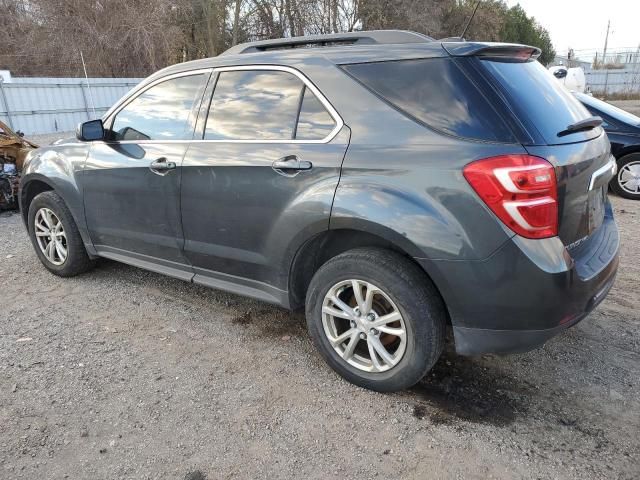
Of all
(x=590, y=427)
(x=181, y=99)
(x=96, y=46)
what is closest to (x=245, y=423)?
(x=590, y=427)

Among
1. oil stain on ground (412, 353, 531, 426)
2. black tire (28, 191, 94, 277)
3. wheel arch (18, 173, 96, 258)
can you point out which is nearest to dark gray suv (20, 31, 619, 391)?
oil stain on ground (412, 353, 531, 426)

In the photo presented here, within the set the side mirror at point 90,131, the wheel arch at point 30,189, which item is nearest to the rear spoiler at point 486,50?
the side mirror at point 90,131

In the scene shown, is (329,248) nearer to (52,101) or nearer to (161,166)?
(161,166)

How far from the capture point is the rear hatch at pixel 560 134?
2371mm

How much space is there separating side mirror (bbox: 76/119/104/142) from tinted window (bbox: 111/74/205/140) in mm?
100

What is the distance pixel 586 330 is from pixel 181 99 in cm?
320

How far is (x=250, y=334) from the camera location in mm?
3574

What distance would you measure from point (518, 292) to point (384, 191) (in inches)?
31.0

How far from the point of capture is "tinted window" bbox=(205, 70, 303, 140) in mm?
2990

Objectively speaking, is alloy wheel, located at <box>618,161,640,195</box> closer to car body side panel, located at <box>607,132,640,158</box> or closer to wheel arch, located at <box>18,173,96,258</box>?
car body side panel, located at <box>607,132,640,158</box>

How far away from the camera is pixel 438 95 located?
2.51 metres

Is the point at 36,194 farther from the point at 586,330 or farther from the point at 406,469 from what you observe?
the point at 586,330

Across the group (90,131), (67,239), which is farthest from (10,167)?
(90,131)

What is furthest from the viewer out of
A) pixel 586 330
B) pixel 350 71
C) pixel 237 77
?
pixel 586 330
